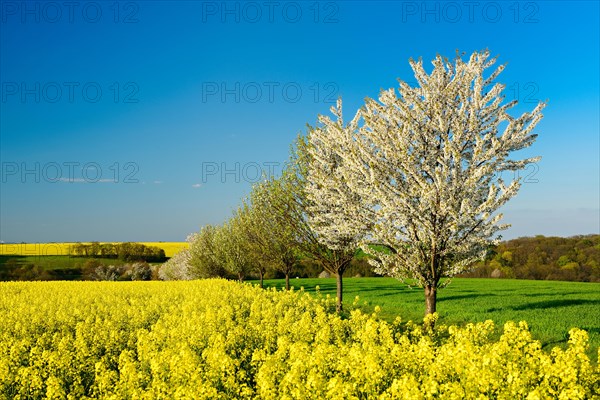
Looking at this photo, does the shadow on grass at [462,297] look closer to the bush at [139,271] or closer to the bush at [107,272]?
the bush at [107,272]

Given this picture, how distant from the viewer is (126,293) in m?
28.5

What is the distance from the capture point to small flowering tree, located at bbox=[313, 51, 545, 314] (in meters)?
15.0

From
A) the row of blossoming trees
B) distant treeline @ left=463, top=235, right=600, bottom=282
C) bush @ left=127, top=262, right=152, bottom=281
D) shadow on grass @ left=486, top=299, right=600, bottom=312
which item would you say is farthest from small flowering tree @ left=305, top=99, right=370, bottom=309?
bush @ left=127, top=262, right=152, bottom=281

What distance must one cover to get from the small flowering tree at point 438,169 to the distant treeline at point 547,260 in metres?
40.6

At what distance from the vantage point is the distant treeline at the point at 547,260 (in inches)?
2148

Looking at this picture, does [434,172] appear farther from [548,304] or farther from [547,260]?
[547,260]

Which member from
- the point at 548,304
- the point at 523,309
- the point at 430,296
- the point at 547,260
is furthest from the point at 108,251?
the point at 430,296

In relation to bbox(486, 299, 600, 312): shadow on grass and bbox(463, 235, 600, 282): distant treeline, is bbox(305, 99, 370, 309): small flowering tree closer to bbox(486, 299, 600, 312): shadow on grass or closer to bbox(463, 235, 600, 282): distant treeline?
bbox(486, 299, 600, 312): shadow on grass

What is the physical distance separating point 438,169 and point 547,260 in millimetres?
51538

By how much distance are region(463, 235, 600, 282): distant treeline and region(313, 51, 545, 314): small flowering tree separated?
4064 cm

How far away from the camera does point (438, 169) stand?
15.0 metres

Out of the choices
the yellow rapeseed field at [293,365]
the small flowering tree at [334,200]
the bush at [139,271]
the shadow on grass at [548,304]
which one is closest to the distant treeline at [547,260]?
the shadow on grass at [548,304]

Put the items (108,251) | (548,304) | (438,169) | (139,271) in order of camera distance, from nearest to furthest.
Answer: (438,169) → (548,304) → (139,271) → (108,251)

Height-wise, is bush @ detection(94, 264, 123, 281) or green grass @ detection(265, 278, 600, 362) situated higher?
green grass @ detection(265, 278, 600, 362)
